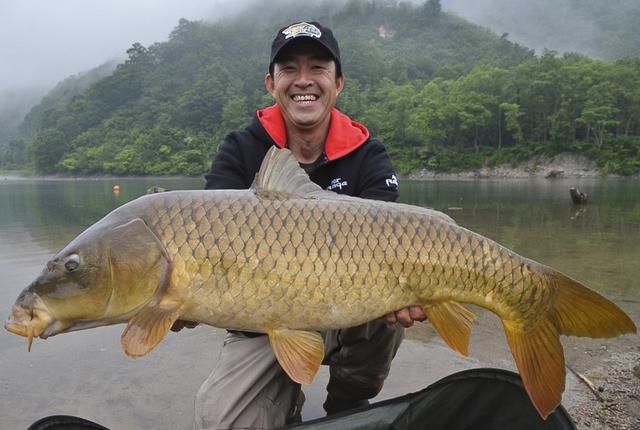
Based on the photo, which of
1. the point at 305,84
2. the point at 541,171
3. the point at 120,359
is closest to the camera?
the point at 305,84

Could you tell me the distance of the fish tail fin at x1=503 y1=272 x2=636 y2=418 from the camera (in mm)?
1748

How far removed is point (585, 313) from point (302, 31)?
1821 mm

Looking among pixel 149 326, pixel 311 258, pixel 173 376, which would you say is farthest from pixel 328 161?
pixel 173 376

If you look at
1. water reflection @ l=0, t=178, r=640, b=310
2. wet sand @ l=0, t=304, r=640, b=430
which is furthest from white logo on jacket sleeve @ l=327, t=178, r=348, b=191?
water reflection @ l=0, t=178, r=640, b=310

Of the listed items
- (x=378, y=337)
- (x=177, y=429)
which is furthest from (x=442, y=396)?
(x=177, y=429)

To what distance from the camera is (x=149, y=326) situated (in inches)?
66.6

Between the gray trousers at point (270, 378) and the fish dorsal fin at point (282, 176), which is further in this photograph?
the gray trousers at point (270, 378)

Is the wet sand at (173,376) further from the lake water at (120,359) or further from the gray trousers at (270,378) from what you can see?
the gray trousers at (270,378)

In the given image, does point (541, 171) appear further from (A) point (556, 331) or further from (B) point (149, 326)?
(B) point (149, 326)

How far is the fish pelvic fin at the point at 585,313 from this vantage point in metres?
1.75

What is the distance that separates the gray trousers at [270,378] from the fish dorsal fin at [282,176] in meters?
0.79

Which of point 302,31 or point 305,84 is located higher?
point 302,31

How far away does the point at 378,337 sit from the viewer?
2445mm

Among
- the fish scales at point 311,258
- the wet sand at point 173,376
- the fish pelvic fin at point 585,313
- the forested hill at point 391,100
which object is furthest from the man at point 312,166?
the forested hill at point 391,100
